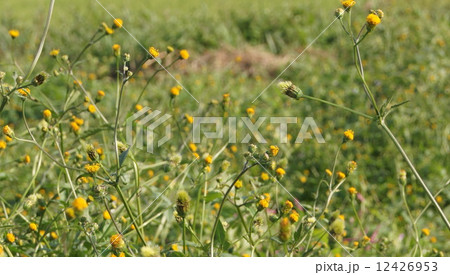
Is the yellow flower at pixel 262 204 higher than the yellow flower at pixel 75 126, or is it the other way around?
the yellow flower at pixel 75 126

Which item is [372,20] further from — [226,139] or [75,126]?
[226,139]

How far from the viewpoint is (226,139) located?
7.13 feet

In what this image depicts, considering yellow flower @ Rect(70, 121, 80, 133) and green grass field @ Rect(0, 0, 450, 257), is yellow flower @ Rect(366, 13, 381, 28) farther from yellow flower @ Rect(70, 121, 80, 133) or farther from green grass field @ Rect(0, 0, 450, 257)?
yellow flower @ Rect(70, 121, 80, 133)

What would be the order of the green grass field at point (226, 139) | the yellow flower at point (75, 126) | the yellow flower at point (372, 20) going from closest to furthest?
the yellow flower at point (372, 20) → the green grass field at point (226, 139) → the yellow flower at point (75, 126)

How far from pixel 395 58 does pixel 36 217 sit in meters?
2.78

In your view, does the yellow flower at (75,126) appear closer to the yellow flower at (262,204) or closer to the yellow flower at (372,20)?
the yellow flower at (262,204)

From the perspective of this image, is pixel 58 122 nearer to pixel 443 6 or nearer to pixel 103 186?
pixel 103 186

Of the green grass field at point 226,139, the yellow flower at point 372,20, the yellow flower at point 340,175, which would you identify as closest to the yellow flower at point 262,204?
the green grass field at point 226,139

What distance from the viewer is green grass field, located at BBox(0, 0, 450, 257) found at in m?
1.26

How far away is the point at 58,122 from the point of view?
1.40 m

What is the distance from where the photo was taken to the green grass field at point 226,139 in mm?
1256

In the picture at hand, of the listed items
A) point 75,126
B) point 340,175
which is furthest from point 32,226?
point 340,175

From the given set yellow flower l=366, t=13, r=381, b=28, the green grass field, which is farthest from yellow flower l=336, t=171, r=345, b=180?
yellow flower l=366, t=13, r=381, b=28

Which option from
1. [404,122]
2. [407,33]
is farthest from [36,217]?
[407,33]
